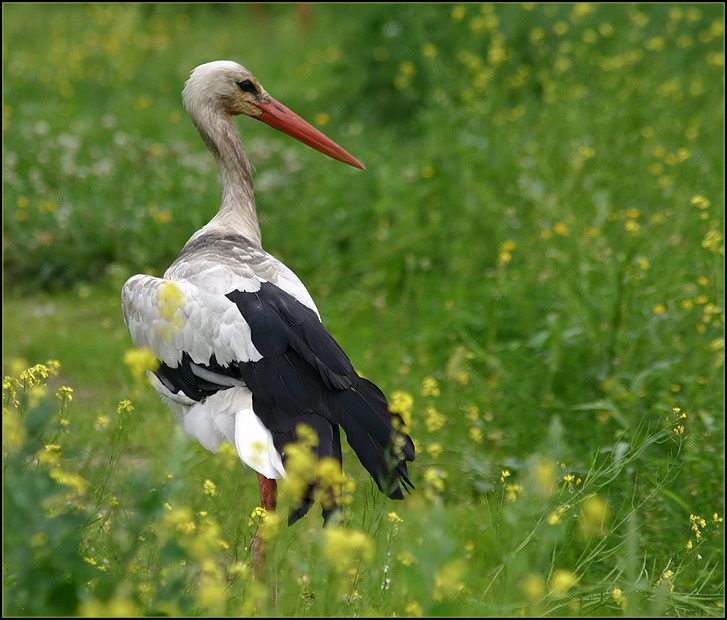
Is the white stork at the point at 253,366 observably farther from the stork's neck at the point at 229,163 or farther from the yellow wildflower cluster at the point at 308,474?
the stork's neck at the point at 229,163

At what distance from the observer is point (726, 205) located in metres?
5.03

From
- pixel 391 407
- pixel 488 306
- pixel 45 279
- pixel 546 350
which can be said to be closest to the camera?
pixel 391 407

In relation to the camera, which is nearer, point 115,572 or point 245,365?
point 115,572

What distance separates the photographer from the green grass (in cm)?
188

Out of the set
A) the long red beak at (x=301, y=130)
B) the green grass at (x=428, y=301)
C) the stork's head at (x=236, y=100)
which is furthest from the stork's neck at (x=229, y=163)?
the green grass at (x=428, y=301)

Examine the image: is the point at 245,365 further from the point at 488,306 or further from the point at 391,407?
the point at 488,306

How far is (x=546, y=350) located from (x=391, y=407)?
5.45 feet

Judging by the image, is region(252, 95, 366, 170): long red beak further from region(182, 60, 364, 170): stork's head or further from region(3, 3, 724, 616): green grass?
region(3, 3, 724, 616): green grass

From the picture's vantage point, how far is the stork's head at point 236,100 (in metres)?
3.70

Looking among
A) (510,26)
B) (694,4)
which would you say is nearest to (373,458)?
(510,26)

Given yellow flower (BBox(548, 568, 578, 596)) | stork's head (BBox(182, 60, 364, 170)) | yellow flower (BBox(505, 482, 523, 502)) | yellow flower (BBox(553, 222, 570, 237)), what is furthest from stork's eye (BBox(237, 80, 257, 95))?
yellow flower (BBox(548, 568, 578, 596))

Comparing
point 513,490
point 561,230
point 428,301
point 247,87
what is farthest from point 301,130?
point 513,490

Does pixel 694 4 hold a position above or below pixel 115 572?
above

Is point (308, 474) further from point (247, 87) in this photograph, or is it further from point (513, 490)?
point (247, 87)
